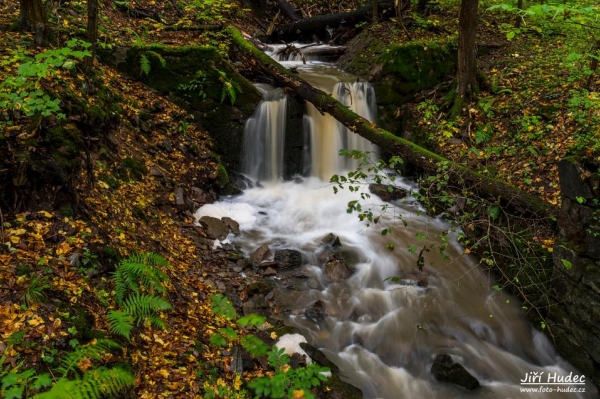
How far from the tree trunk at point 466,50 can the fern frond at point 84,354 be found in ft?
28.4

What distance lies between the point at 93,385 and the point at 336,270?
4631 millimetres

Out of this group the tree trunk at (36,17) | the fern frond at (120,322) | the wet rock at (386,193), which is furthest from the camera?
the wet rock at (386,193)

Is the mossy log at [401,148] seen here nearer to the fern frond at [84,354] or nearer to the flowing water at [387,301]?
the flowing water at [387,301]

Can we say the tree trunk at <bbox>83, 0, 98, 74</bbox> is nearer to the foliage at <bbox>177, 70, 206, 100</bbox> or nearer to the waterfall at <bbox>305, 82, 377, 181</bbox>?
the foliage at <bbox>177, 70, 206, 100</bbox>

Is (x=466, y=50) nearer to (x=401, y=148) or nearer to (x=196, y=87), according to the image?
(x=401, y=148)

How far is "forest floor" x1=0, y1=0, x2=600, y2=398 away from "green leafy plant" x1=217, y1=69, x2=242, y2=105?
1.06 meters

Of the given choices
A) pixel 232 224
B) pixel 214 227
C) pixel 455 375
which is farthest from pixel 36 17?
pixel 455 375

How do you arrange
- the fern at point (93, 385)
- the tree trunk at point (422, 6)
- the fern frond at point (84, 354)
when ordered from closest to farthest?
1. the fern at point (93, 385)
2. the fern frond at point (84, 354)
3. the tree trunk at point (422, 6)

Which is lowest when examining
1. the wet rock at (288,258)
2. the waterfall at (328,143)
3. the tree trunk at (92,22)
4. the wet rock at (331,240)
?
→ the wet rock at (288,258)

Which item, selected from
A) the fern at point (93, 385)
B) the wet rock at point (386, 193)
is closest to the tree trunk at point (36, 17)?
the fern at point (93, 385)

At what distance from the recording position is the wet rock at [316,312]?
582 centimetres

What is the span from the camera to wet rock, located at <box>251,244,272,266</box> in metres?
6.71

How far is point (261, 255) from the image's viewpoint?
6.84m

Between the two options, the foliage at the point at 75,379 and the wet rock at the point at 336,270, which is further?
the wet rock at the point at 336,270
